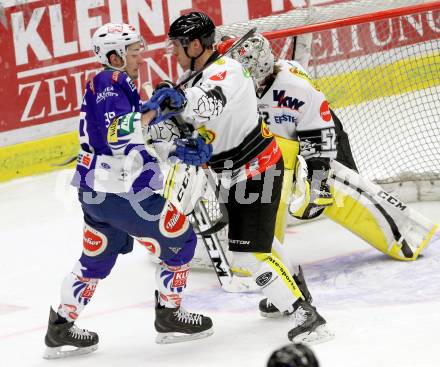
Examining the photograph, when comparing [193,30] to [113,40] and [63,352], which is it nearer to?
[113,40]

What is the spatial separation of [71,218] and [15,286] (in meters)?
1.15

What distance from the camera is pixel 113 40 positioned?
3.41m

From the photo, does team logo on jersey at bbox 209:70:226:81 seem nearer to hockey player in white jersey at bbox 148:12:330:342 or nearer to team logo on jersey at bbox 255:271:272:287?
hockey player in white jersey at bbox 148:12:330:342

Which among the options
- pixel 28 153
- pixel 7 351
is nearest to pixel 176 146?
pixel 7 351

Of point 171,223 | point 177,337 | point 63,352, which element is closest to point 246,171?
point 171,223

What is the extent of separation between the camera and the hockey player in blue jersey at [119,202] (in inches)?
130

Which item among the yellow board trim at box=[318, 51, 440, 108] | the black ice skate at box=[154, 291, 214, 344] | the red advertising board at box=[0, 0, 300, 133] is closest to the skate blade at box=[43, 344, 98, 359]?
the black ice skate at box=[154, 291, 214, 344]

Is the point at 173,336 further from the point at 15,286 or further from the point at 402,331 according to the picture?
the point at 15,286

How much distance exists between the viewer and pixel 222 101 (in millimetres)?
3217

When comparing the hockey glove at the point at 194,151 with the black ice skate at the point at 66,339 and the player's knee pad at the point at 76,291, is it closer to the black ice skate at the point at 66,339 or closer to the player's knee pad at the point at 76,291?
the player's knee pad at the point at 76,291

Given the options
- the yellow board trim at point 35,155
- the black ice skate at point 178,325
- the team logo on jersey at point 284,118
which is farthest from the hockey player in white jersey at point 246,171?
the yellow board trim at point 35,155

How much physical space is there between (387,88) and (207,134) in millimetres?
2683

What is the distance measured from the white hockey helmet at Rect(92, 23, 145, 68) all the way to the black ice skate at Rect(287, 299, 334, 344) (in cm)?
106

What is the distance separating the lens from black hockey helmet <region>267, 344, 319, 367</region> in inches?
65.0
